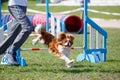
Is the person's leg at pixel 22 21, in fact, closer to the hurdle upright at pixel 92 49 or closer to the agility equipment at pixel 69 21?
the hurdle upright at pixel 92 49

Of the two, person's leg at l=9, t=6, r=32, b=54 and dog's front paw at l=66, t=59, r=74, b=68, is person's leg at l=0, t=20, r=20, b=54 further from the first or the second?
dog's front paw at l=66, t=59, r=74, b=68

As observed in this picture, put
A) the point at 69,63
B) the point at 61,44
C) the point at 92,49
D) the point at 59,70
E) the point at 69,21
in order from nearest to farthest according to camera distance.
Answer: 1. the point at 59,70
2. the point at 69,63
3. the point at 61,44
4. the point at 92,49
5. the point at 69,21

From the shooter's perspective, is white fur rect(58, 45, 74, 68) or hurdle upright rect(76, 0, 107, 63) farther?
hurdle upright rect(76, 0, 107, 63)

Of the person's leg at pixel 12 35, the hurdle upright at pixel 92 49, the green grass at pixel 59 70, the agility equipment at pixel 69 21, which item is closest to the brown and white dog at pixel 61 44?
the green grass at pixel 59 70

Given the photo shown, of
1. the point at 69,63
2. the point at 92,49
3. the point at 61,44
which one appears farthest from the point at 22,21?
the point at 92,49

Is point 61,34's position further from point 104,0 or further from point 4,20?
point 104,0

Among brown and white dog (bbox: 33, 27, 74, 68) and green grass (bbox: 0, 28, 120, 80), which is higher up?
brown and white dog (bbox: 33, 27, 74, 68)

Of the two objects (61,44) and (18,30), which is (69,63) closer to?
(61,44)

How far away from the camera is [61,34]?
8.11 metres

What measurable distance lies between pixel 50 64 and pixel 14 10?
138 cm

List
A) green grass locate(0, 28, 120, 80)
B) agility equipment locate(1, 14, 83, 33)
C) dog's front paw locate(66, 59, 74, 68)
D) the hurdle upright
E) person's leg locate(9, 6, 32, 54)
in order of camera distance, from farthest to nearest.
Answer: agility equipment locate(1, 14, 83, 33), the hurdle upright, dog's front paw locate(66, 59, 74, 68), person's leg locate(9, 6, 32, 54), green grass locate(0, 28, 120, 80)

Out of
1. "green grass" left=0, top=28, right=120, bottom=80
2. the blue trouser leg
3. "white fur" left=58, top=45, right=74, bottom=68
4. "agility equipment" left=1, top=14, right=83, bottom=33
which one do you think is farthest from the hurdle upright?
"agility equipment" left=1, top=14, right=83, bottom=33

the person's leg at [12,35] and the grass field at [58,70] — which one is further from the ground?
the person's leg at [12,35]

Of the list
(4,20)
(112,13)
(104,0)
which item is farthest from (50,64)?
(104,0)
